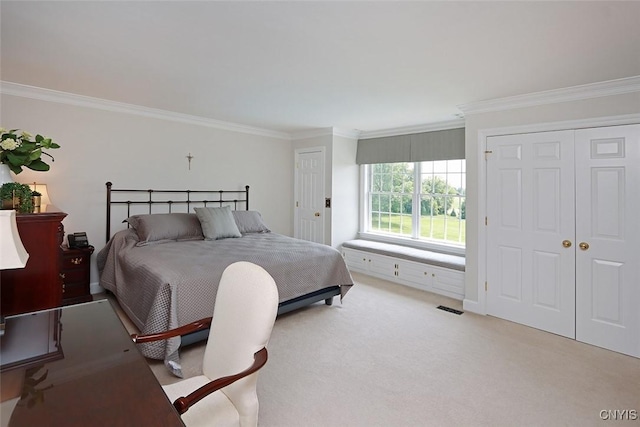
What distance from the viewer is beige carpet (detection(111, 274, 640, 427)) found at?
82.3 inches

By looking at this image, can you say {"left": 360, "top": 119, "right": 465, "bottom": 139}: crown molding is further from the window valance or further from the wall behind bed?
the wall behind bed

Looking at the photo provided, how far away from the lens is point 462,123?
4.64m

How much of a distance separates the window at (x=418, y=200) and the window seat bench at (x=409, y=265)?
0.34 metres

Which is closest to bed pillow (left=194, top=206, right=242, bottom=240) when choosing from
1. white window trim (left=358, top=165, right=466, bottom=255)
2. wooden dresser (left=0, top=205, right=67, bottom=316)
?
wooden dresser (left=0, top=205, right=67, bottom=316)

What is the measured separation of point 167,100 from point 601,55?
160 inches

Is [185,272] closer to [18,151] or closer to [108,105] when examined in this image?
[18,151]

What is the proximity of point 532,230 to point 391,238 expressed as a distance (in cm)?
235

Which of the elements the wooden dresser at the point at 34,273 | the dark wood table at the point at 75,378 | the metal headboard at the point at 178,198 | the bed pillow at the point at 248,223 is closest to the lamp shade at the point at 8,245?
Result: the dark wood table at the point at 75,378

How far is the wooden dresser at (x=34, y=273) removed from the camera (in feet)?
6.12

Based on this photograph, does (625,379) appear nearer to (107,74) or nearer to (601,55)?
(601,55)

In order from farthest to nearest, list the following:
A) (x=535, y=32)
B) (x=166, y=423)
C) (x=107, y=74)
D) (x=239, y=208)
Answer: (x=239, y=208) < (x=107, y=74) < (x=535, y=32) < (x=166, y=423)

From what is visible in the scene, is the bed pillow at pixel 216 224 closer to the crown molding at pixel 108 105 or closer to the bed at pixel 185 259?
the bed at pixel 185 259

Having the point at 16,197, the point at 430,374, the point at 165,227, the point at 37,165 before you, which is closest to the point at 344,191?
the point at 165,227

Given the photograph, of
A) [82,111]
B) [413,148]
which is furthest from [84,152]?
[413,148]
